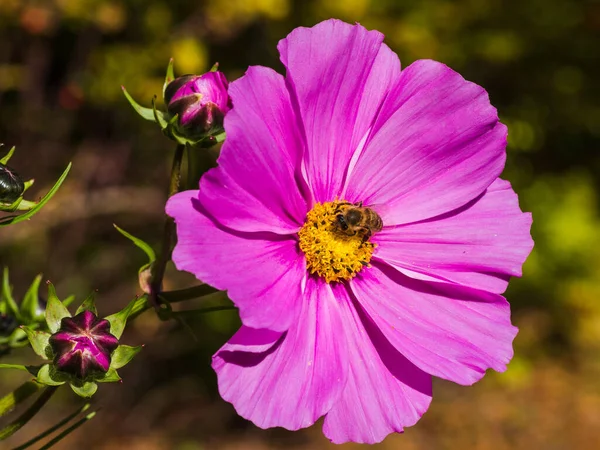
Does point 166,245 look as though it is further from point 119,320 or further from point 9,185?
point 9,185

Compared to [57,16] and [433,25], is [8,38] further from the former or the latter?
[433,25]

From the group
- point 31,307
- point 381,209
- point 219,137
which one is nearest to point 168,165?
point 31,307

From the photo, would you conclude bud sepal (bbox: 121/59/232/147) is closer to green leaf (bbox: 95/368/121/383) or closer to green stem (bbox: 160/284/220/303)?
green stem (bbox: 160/284/220/303)

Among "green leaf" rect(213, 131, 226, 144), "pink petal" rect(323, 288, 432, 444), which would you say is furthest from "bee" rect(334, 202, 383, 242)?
"green leaf" rect(213, 131, 226, 144)

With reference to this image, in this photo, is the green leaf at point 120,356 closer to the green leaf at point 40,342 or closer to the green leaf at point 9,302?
the green leaf at point 40,342

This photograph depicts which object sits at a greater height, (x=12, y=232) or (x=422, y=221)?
(x=422, y=221)

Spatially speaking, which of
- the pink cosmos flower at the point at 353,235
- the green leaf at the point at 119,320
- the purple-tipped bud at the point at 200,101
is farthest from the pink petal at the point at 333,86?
the green leaf at the point at 119,320

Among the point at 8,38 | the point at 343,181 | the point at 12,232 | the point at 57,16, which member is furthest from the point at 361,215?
the point at 8,38

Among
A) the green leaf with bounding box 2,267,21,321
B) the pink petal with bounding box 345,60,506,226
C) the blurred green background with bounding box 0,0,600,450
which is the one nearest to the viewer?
the pink petal with bounding box 345,60,506,226
